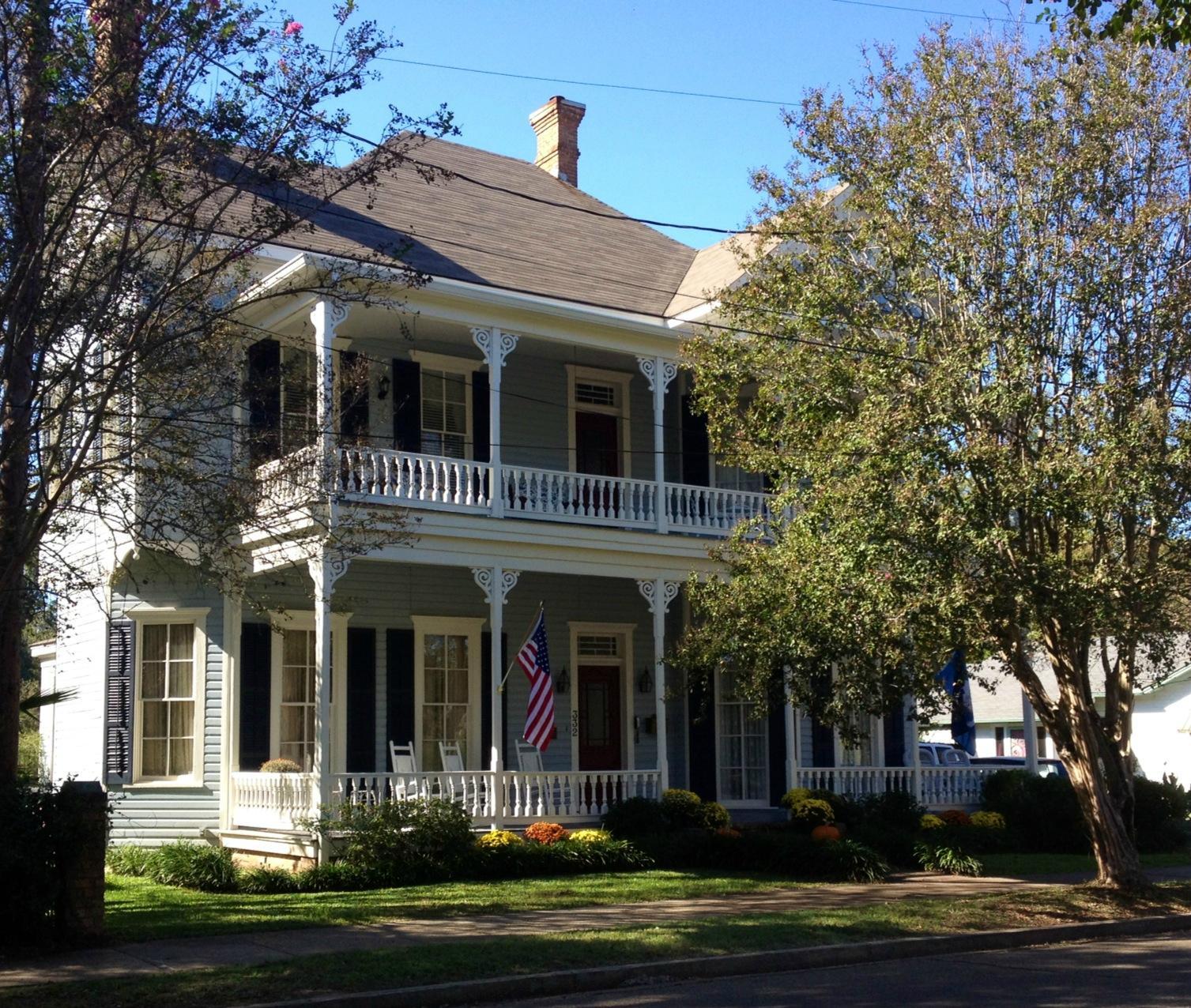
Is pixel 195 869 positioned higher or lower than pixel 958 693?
lower

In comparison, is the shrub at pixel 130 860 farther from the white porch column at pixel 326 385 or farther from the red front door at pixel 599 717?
the red front door at pixel 599 717

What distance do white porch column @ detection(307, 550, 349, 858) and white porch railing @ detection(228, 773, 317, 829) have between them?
172mm

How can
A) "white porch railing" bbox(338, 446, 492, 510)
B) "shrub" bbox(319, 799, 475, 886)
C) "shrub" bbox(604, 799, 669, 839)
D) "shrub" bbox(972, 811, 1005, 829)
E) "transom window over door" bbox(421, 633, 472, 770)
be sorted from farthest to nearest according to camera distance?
"shrub" bbox(972, 811, 1005, 829)
"transom window over door" bbox(421, 633, 472, 770)
"shrub" bbox(604, 799, 669, 839)
"white porch railing" bbox(338, 446, 492, 510)
"shrub" bbox(319, 799, 475, 886)

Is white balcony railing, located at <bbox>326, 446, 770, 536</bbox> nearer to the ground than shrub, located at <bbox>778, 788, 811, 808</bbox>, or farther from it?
farther from it

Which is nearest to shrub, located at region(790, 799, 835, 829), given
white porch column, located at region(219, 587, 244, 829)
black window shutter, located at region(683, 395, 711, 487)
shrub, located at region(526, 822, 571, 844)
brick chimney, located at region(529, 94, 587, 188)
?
shrub, located at region(526, 822, 571, 844)

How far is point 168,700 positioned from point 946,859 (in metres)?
10.2

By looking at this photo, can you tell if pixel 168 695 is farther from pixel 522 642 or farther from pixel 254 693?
pixel 522 642

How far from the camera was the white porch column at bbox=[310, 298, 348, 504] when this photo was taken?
13.4 meters

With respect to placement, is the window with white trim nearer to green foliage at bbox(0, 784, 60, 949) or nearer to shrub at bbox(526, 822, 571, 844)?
green foliage at bbox(0, 784, 60, 949)

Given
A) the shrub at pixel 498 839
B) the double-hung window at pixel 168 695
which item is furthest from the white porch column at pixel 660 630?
the double-hung window at pixel 168 695

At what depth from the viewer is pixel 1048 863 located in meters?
18.6

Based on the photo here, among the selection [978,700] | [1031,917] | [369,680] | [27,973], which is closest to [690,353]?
[369,680]

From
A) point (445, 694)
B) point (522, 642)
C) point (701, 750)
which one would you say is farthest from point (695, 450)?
point (445, 694)

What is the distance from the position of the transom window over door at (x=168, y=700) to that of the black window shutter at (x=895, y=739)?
11.5 metres
